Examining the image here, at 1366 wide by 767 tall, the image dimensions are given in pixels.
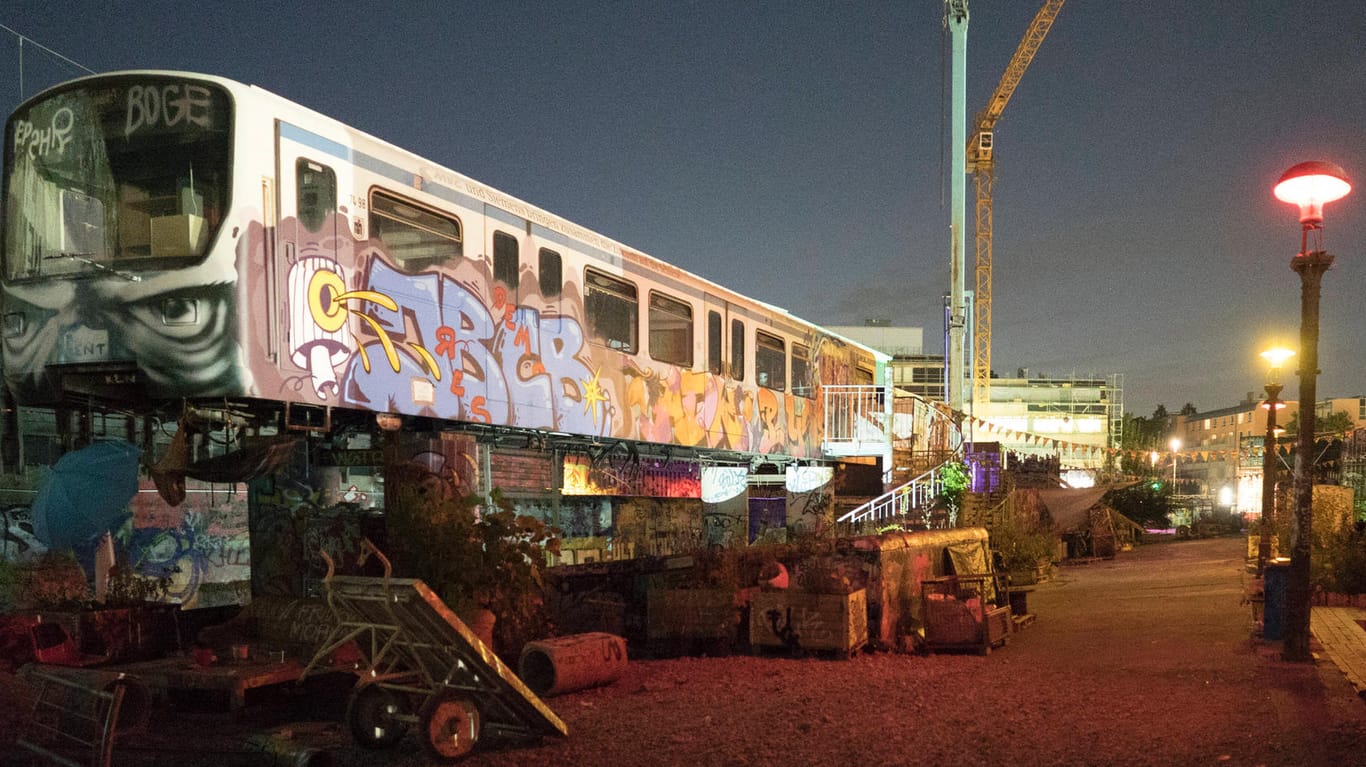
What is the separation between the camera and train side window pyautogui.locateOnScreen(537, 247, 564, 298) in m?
11.1

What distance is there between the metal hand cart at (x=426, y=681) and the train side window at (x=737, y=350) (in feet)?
28.8

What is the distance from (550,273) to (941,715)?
6.00 metres

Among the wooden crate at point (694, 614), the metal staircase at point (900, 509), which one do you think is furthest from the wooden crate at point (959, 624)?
the metal staircase at point (900, 509)

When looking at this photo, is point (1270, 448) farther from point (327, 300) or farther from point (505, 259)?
point (327, 300)

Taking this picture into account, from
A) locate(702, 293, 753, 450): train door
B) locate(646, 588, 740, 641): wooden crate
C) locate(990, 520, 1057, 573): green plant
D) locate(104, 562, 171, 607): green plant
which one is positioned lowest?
locate(990, 520, 1057, 573): green plant

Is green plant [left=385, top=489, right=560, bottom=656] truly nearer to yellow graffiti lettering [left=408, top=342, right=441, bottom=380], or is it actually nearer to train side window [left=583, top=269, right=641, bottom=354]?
yellow graffiti lettering [left=408, top=342, right=441, bottom=380]

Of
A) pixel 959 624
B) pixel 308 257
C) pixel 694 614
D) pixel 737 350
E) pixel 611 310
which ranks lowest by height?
pixel 959 624

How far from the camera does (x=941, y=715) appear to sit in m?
8.00

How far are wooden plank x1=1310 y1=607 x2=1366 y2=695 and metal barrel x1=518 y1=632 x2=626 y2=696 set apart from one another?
6.18 m

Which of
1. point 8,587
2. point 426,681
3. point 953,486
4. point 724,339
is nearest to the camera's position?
point 426,681

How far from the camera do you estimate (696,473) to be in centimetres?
1549

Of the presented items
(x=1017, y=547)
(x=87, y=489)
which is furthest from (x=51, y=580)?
(x=1017, y=547)

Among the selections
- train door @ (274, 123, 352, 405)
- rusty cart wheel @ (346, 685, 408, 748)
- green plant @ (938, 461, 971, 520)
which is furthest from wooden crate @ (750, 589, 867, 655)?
green plant @ (938, 461, 971, 520)

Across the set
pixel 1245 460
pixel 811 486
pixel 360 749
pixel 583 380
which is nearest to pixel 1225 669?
pixel 583 380
